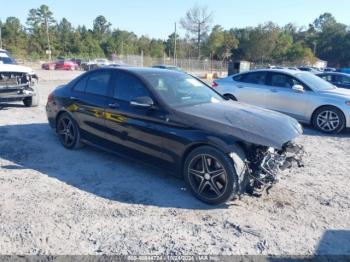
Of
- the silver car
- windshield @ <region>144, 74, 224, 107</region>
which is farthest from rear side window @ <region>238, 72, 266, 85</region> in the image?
windshield @ <region>144, 74, 224, 107</region>

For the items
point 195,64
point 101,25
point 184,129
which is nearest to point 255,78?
point 184,129

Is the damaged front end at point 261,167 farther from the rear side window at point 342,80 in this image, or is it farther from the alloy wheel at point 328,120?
the rear side window at point 342,80

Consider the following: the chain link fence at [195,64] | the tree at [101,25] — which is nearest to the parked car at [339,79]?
the chain link fence at [195,64]

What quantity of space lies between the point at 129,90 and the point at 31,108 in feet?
21.3

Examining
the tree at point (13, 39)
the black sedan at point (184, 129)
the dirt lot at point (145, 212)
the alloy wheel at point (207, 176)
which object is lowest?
the dirt lot at point (145, 212)

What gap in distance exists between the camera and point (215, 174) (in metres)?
4.03

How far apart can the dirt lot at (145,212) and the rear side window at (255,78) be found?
4034 millimetres

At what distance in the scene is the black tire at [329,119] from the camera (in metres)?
8.15

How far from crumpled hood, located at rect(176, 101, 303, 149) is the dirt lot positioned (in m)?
0.85

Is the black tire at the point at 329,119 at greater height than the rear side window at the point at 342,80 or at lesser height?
lesser

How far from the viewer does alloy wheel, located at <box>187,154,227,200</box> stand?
4.00 m

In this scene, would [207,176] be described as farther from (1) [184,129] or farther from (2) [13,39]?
(2) [13,39]

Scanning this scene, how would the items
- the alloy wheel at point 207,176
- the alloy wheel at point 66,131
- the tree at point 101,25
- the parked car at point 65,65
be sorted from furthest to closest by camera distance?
the tree at point 101,25 < the parked car at point 65,65 < the alloy wheel at point 66,131 < the alloy wheel at point 207,176

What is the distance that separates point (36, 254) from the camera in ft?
10.2
